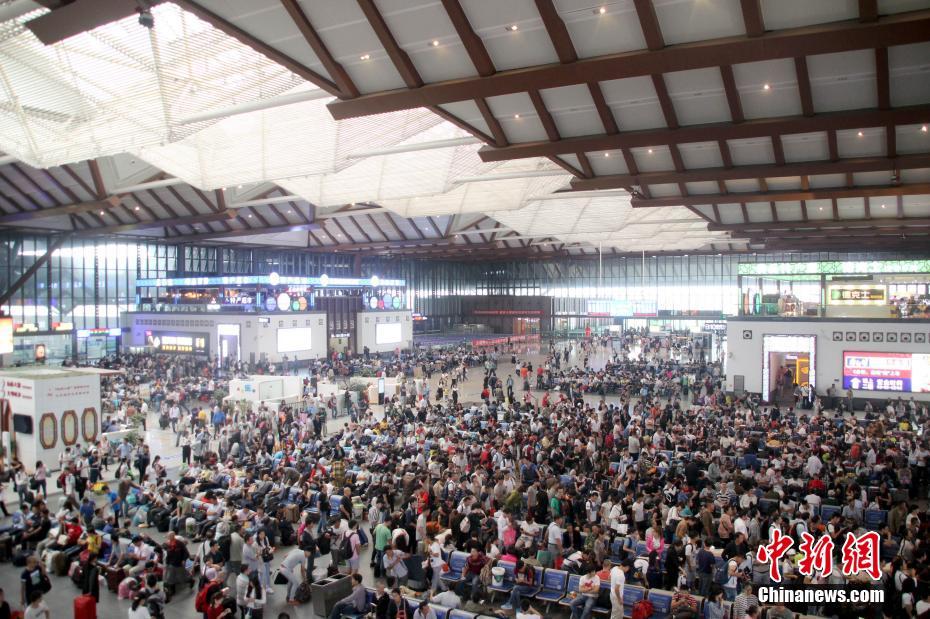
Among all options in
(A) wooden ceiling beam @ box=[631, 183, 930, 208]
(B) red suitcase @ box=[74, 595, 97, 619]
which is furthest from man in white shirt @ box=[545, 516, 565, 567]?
(A) wooden ceiling beam @ box=[631, 183, 930, 208]

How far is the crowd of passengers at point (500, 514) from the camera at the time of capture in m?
8.34

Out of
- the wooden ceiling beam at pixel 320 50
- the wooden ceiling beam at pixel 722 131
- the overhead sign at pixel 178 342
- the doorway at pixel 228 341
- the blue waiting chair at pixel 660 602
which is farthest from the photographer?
the overhead sign at pixel 178 342

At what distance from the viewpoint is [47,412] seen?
637 inches

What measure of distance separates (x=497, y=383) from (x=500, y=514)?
16231mm

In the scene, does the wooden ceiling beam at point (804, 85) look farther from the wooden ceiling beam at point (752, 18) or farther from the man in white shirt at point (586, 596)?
the man in white shirt at point (586, 596)

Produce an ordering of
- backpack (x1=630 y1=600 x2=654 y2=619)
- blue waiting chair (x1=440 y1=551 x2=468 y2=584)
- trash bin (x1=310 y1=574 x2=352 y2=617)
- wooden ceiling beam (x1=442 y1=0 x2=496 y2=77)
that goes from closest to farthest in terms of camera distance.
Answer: backpack (x1=630 y1=600 x2=654 y2=619) < wooden ceiling beam (x1=442 y1=0 x2=496 y2=77) < trash bin (x1=310 y1=574 x2=352 y2=617) < blue waiting chair (x1=440 y1=551 x2=468 y2=584)

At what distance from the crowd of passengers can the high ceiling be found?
6.35 m

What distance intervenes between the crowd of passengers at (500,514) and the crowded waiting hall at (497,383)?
66 millimetres

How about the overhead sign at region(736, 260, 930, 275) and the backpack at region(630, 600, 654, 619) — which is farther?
the overhead sign at region(736, 260, 930, 275)

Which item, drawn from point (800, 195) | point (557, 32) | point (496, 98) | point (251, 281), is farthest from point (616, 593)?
point (251, 281)

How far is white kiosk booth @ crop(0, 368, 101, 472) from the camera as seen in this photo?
52.5ft

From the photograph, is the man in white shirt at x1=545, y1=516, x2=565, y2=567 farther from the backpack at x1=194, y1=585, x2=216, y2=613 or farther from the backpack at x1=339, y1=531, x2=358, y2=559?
the backpack at x1=194, y1=585, x2=216, y2=613

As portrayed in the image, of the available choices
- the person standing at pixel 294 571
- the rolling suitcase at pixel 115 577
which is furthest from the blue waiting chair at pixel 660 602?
the rolling suitcase at pixel 115 577

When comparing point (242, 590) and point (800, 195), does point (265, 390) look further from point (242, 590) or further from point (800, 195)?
point (800, 195)
